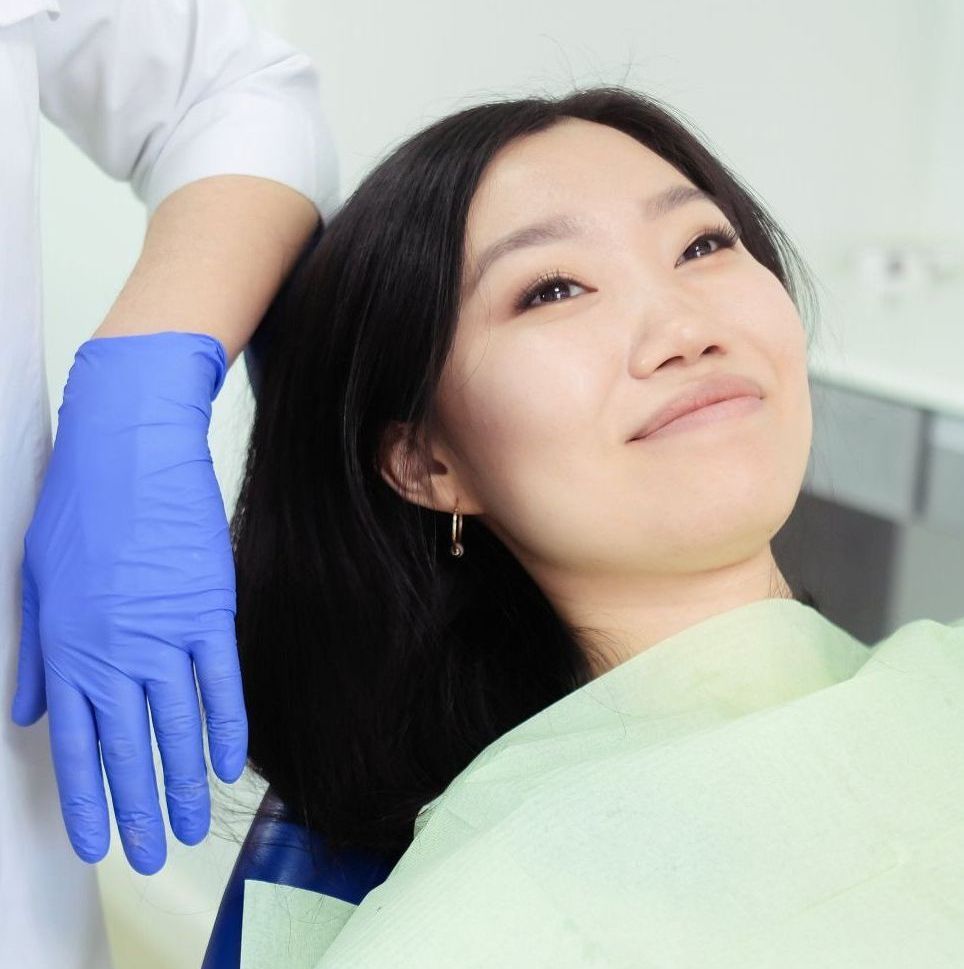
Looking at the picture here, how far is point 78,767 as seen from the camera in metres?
0.96

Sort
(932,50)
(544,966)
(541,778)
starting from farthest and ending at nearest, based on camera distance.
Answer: (932,50) → (541,778) → (544,966)

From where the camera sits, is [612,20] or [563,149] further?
[612,20]

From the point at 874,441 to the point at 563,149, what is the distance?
0.87m

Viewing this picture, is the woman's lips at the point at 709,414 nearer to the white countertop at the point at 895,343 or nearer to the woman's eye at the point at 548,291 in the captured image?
the woman's eye at the point at 548,291

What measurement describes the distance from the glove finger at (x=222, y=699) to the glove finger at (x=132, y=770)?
5 centimetres

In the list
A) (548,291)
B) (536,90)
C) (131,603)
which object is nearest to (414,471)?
(548,291)

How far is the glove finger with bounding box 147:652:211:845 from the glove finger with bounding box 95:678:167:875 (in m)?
0.01

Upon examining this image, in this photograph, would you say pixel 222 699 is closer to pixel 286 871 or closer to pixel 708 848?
pixel 286 871

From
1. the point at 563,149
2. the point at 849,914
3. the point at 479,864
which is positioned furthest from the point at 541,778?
the point at 563,149

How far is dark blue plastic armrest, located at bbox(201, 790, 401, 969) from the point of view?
3.59ft

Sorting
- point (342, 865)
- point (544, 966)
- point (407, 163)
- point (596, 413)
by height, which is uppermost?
point (407, 163)

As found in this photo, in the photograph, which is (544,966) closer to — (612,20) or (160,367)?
(160,367)

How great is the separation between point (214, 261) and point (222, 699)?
1.20ft

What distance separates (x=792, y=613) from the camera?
1.10 meters
